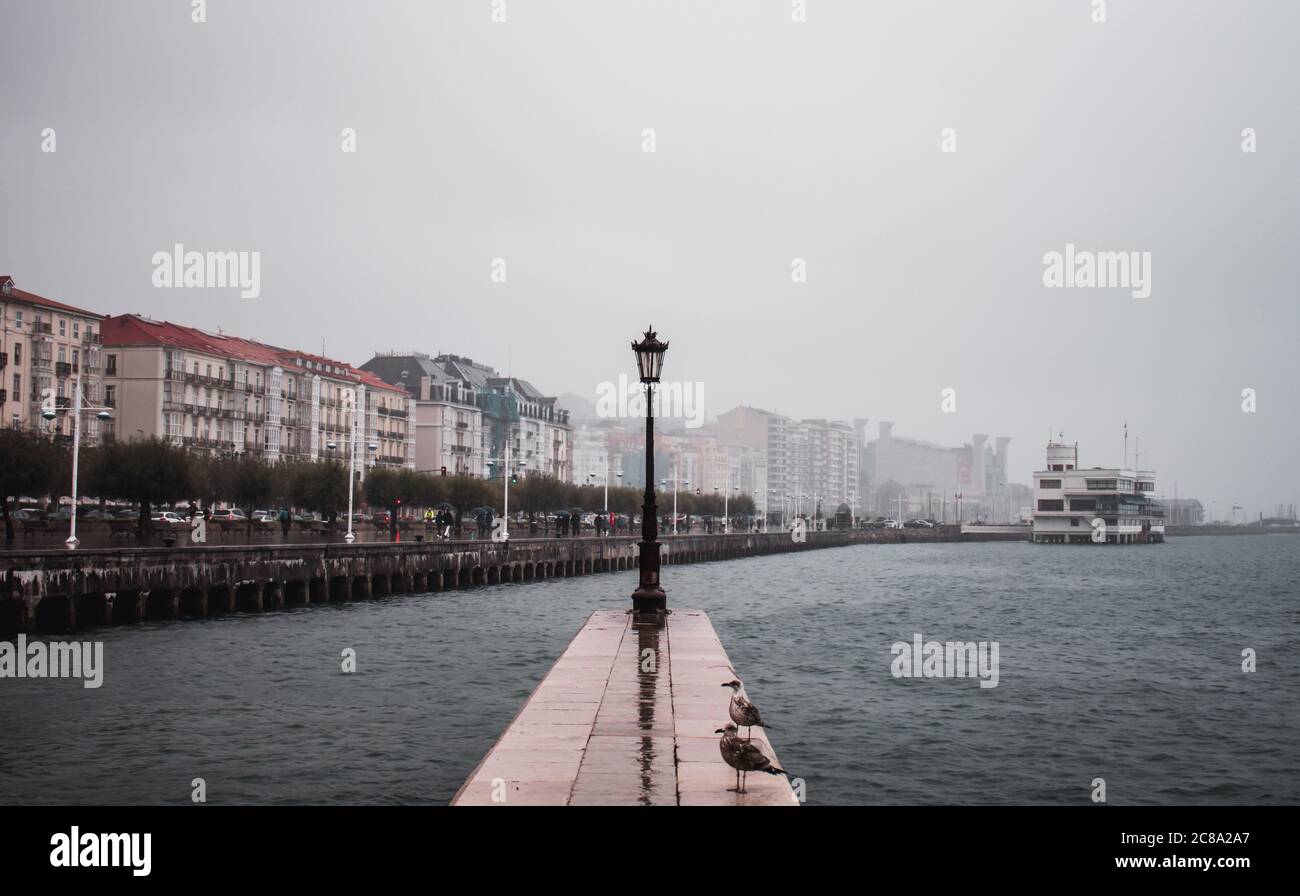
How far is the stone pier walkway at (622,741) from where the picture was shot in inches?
492

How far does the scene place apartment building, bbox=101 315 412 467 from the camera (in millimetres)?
109375

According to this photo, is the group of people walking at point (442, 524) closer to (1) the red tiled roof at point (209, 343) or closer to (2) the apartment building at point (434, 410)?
(1) the red tiled roof at point (209, 343)

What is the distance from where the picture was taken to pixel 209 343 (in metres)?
120

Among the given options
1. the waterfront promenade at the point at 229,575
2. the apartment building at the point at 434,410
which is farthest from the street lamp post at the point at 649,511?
the apartment building at the point at 434,410

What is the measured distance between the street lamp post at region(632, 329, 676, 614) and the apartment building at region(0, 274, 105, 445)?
7325cm

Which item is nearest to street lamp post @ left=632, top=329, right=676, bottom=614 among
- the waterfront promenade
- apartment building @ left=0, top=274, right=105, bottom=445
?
the waterfront promenade

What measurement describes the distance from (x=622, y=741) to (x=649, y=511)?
15647 millimetres

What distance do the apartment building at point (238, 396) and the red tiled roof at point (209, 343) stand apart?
142mm

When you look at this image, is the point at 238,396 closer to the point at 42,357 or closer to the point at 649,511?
the point at 42,357

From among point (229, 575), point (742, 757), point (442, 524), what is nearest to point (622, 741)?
point (742, 757)

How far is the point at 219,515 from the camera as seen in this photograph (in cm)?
9338
